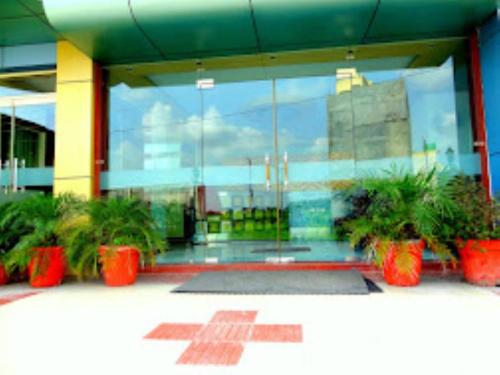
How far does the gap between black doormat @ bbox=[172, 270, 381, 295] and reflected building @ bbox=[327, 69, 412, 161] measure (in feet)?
6.05

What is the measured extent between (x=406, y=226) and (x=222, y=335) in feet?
8.15

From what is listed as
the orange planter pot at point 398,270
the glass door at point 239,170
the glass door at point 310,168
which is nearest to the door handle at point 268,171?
the glass door at point 239,170

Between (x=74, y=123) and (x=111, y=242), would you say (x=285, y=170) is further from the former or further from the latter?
(x=74, y=123)

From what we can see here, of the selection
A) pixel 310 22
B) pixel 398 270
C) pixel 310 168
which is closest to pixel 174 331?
pixel 398 270

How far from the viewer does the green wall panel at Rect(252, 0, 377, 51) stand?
163 inches

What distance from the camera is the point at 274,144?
18.7ft

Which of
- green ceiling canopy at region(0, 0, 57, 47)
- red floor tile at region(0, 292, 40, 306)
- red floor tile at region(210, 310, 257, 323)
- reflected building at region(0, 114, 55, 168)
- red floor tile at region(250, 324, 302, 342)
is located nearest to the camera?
red floor tile at region(250, 324, 302, 342)

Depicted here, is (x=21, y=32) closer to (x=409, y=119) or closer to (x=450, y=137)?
(x=409, y=119)

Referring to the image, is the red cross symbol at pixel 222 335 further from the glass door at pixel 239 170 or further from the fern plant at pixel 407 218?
the glass door at pixel 239 170

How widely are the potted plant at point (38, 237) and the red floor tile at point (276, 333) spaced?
115 inches

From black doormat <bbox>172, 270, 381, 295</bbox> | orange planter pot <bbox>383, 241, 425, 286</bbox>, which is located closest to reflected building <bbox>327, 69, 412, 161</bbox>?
orange planter pot <bbox>383, 241, 425, 286</bbox>

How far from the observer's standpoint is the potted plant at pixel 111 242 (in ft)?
13.8

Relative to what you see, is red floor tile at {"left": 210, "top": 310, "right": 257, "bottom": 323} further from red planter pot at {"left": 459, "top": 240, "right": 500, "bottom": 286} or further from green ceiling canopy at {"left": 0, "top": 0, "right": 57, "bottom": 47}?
green ceiling canopy at {"left": 0, "top": 0, "right": 57, "bottom": 47}

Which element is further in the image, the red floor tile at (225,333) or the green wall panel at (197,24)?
the green wall panel at (197,24)
